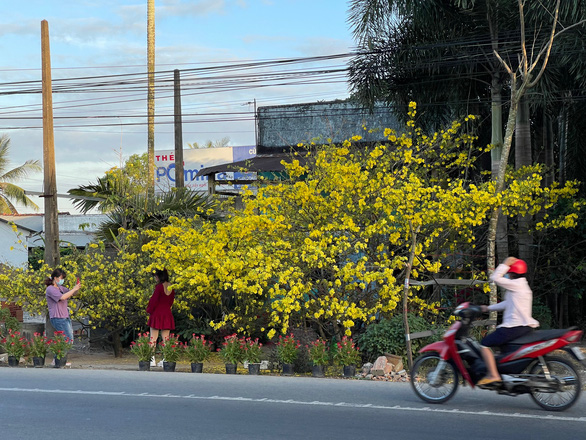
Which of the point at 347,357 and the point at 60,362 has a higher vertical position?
the point at 347,357

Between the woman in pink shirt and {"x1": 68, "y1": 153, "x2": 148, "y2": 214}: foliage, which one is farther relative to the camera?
{"x1": 68, "y1": 153, "x2": 148, "y2": 214}: foliage

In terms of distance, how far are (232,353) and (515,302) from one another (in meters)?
5.96

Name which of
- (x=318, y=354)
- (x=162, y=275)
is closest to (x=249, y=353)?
(x=318, y=354)

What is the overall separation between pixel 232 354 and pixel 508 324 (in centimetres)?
587

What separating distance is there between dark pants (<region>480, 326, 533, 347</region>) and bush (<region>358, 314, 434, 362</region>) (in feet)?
14.4

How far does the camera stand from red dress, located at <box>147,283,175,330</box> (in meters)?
14.7

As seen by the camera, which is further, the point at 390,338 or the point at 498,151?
the point at 498,151

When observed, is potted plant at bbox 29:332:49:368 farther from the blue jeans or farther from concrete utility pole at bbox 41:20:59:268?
concrete utility pole at bbox 41:20:59:268

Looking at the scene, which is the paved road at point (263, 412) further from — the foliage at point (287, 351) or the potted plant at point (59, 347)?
the potted plant at point (59, 347)

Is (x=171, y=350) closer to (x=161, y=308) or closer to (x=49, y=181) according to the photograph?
(x=161, y=308)

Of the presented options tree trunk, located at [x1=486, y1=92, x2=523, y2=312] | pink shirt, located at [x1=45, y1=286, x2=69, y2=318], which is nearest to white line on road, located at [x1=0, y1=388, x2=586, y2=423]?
pink shirt, located at [x1=45, y1=286, x2=69, y2=318]

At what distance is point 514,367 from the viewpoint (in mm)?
8539

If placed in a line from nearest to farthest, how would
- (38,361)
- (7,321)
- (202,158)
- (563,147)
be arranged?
(38,361)
(7,321)
(563,147)
(202,158)

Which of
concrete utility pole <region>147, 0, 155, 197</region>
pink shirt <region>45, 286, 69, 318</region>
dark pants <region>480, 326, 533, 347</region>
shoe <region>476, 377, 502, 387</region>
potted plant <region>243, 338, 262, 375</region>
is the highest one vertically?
concrete utility pole <region>147, 0, 155, 197</region>
